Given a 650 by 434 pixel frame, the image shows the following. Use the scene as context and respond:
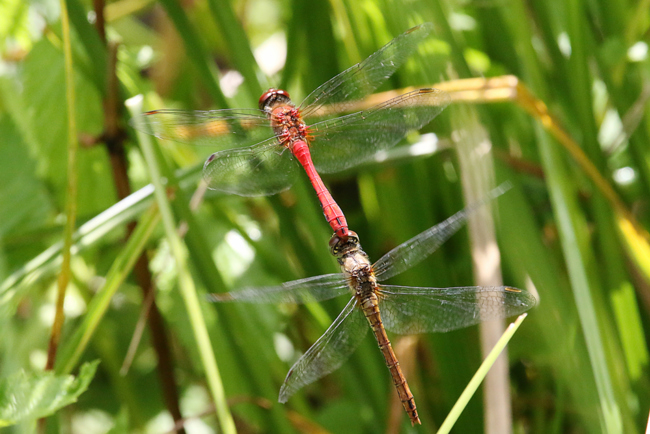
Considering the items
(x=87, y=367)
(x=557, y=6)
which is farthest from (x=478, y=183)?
(x=87, y=367)

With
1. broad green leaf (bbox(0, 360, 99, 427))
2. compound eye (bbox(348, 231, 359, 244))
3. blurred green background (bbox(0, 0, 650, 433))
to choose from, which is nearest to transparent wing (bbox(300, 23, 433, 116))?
blurred green background (bbox(0, 0, 650, 433))

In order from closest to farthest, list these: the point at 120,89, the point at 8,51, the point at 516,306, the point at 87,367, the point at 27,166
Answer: the point at 87,367 < the point at 516,306 < the point at 120,89 < the point at 27,166 < the point at 8,51

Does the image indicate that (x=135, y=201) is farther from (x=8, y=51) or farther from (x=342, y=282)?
(x=8, y=51)

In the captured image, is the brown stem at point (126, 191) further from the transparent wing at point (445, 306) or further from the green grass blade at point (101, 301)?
the transparent wing at point (445, 306)

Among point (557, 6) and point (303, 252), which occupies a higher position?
point (557, 6)

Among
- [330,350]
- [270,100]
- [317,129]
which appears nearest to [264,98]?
[270,100]

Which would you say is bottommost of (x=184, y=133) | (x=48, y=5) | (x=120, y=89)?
(x=184, y=133)

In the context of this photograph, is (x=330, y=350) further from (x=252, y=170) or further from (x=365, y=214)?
(x=365, y=214)

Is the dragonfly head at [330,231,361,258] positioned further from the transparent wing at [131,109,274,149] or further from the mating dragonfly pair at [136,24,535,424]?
the transparent wing at [131,109,274,149]
